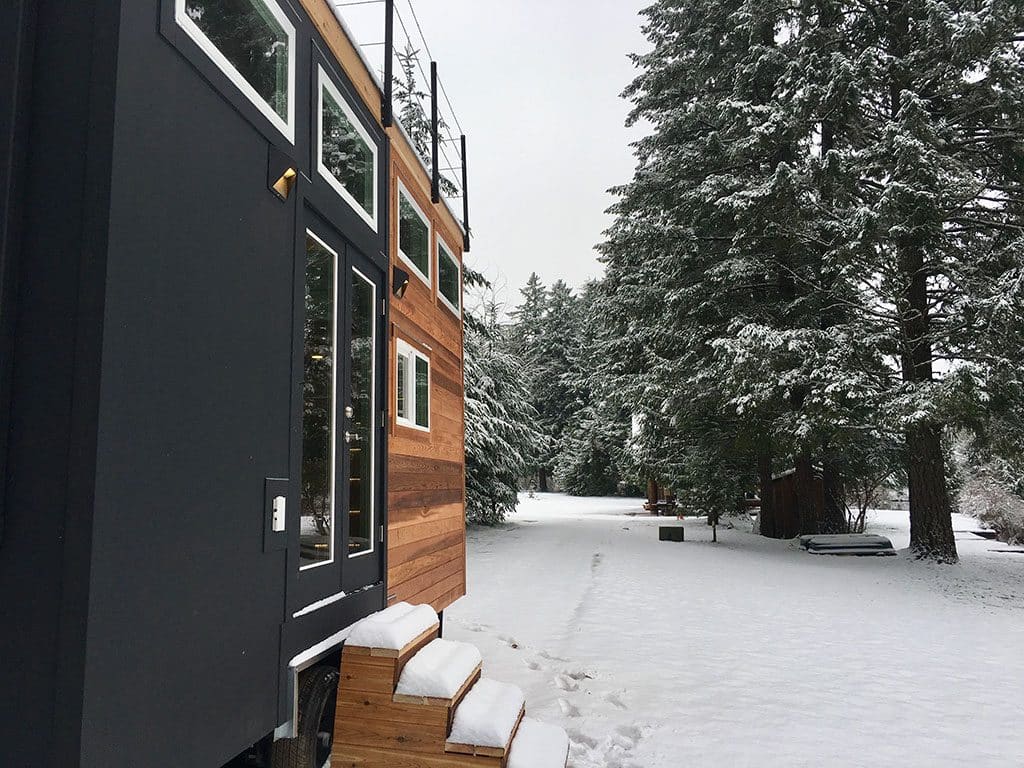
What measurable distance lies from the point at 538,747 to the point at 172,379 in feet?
6.90

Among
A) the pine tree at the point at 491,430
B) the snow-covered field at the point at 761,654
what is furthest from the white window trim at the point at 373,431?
the pine tree at the point at 491,430

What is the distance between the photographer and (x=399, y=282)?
397 centimetres

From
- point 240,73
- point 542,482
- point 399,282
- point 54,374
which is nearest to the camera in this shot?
point 54,374

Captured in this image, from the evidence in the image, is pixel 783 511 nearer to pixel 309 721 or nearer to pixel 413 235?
pixel 413 235

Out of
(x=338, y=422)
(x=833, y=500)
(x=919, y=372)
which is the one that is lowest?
(x=833, y=500)

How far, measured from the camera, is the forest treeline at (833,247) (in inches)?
347

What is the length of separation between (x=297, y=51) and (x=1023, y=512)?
15494mm

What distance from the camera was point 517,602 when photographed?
25.9 ft

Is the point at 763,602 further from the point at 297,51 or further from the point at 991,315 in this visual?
the point at 297,51

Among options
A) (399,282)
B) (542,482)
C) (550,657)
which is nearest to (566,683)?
(550,657)

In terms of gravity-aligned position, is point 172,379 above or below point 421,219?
below

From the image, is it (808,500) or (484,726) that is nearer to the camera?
(484,726)

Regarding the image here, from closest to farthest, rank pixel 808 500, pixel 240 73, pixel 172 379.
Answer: pixel 172 379 < pixel 240 73 < pixel 808 500

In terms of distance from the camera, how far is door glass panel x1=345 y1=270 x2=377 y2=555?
331 cm
